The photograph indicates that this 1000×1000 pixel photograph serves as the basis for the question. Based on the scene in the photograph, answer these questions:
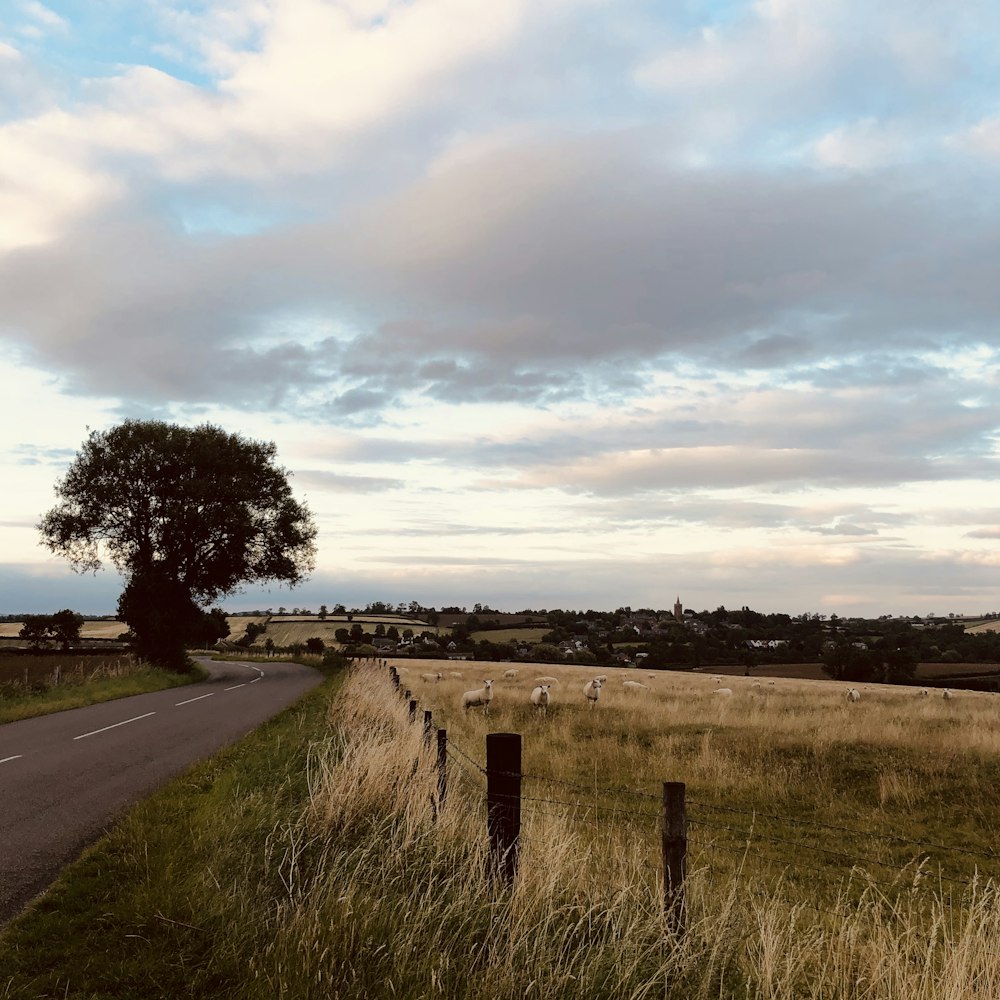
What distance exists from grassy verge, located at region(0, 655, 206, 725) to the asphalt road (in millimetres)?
911

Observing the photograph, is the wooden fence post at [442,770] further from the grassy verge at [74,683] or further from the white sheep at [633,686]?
the white sheep at [633,686]

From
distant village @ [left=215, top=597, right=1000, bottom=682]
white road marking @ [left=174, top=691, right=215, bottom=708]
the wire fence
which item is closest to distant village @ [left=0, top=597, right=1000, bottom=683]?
distant village @ [left=215, top=597, right=1000, bottom=682]

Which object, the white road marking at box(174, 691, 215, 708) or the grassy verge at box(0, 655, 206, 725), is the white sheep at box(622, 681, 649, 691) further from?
the grassy verge at box(0, 655, 206, 725)

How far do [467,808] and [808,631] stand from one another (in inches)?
3870

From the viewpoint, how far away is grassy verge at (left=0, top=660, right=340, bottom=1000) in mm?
5430

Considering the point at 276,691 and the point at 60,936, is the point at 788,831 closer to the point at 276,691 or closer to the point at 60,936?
the point at 60,936

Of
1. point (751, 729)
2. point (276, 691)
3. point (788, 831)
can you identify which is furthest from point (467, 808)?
point (276, 691)

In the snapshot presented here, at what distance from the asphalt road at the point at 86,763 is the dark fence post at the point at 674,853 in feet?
17.0

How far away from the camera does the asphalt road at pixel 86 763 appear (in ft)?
28.4

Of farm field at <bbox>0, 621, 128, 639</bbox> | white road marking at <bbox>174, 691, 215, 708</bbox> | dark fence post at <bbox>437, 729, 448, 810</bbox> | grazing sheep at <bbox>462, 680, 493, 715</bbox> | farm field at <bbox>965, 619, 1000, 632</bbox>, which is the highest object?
dark fence post at <bbox>437, 729, 448, 810</bbox>

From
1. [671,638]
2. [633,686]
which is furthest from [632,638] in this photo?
[633,686]

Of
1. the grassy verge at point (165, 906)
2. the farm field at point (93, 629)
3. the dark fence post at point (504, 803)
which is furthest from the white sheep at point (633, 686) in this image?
the farm field at point (93, 629)

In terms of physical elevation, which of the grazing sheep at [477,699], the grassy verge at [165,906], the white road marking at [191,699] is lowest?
the white road marking at [191,699]

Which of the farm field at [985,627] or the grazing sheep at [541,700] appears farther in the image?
the farm field at [985,627]
